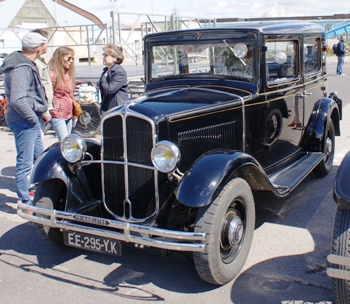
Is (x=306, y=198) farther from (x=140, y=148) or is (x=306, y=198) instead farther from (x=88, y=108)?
(x=88, y=108)

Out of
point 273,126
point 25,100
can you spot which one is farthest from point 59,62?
point 273,126

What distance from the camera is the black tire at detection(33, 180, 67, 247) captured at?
3.81m

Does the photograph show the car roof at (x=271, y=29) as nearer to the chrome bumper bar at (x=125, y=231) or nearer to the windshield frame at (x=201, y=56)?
the windshield frame at (x=201, y=56)

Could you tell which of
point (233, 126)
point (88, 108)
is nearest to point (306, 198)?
point (233, 126)

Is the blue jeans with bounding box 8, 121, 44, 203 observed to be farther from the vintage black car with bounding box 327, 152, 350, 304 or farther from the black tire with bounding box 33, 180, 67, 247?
the vintage black car with bounding box 327, 152, 350, 304

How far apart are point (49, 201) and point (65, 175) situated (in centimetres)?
25

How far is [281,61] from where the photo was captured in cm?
491

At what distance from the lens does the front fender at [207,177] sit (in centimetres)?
315

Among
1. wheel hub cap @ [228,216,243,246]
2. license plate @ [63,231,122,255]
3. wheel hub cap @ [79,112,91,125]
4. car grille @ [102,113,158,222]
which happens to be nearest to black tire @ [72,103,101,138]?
wheel hub cap @ [79,112,91,125]

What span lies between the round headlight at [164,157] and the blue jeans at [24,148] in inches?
67.2

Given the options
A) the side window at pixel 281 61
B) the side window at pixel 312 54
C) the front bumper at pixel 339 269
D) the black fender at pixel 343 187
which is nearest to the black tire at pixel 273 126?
the side window at pixel 281 61

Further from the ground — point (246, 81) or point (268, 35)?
point (268, 35)

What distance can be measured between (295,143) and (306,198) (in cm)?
69

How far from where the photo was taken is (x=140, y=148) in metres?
3.53
